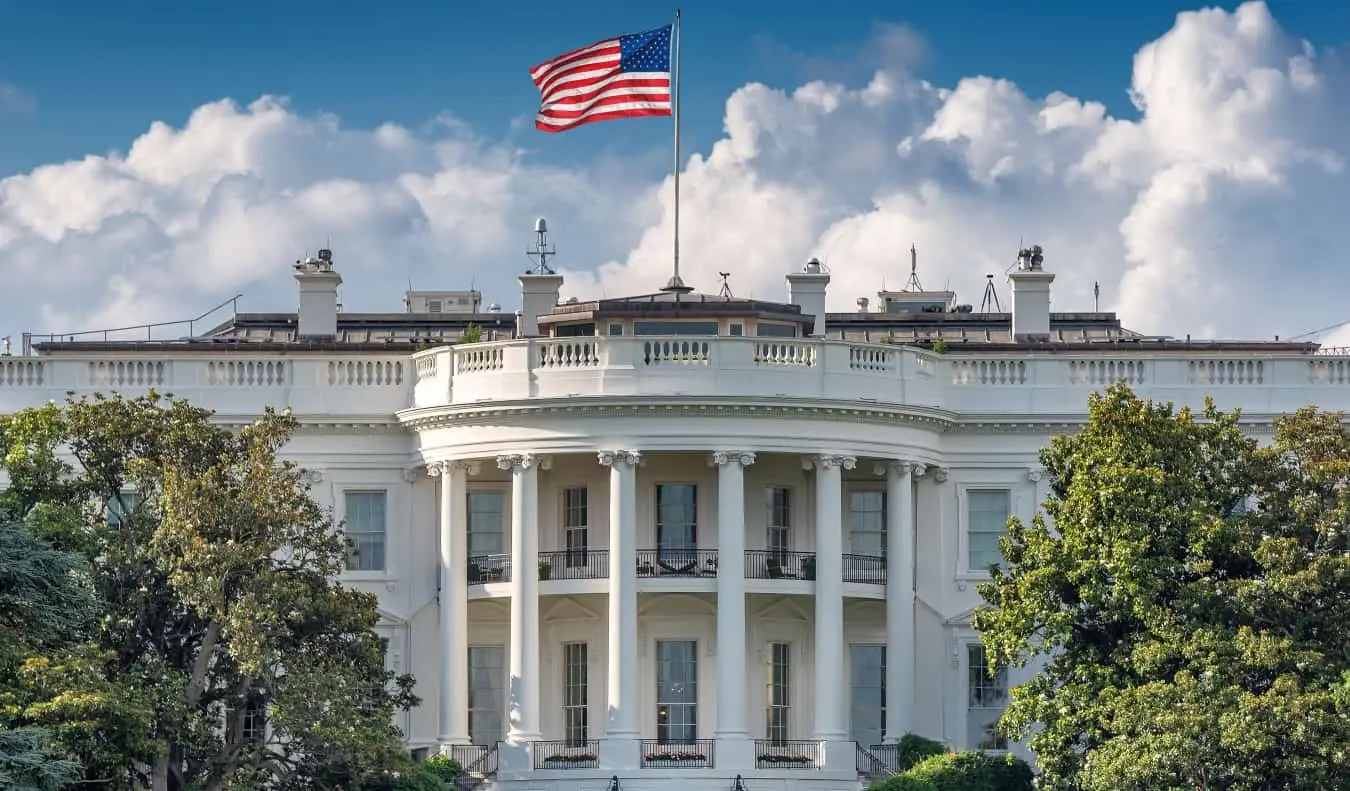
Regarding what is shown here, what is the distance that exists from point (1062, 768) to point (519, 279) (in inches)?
905

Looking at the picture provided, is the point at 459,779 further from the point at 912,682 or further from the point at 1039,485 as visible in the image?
the point at 1039,485

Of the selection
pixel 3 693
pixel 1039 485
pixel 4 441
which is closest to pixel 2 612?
pixel 3 693

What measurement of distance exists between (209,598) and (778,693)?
1591 cm

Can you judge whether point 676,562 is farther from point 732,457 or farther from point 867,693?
point 867,693

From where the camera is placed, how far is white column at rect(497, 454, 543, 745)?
60.9m

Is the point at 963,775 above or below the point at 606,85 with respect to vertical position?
below

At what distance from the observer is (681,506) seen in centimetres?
6381

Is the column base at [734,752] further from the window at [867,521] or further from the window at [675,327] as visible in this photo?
the window at [675,327]

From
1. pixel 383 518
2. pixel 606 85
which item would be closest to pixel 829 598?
pixel 383 518

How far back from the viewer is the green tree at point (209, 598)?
172 ft

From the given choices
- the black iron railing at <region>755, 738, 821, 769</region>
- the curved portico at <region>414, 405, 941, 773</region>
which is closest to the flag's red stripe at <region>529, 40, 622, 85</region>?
the curved portico at <region>414, 405, 941, 773</region>

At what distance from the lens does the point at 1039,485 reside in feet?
214

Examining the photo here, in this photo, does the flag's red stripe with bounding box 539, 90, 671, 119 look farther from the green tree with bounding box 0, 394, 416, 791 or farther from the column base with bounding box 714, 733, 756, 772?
the column base with bounding box 714, 733, 756, 772

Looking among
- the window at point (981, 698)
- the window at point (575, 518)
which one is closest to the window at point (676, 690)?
the window at point (575, 518)
